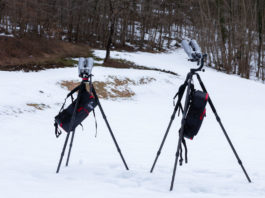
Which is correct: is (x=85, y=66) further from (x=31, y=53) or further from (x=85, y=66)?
(x=31, y=53)

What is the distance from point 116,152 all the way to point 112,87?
8.25 meters

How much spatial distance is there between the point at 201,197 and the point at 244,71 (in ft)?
84.5

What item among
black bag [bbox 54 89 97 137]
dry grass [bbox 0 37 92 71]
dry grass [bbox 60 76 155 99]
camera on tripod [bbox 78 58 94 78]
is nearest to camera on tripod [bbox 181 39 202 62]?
camera on tripod [bbox 78 58 94 78]

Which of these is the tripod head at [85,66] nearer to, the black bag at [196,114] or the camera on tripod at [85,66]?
the camera on tripod at [85,66]

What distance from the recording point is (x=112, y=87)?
1375 centimetres

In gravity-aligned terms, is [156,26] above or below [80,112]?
above

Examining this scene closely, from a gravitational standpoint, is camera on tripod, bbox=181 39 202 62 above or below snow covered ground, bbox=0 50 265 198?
above

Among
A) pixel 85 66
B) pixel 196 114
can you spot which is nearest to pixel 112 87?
pixel 85 66

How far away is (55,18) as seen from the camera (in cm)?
4047

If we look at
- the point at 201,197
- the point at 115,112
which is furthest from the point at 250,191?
the point at 115,112

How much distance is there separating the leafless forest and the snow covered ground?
1063cm

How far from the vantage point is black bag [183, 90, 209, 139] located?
3639 mm

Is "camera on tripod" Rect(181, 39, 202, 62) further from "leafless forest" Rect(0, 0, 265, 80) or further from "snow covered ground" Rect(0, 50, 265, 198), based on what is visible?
"leafless forest" Rect(0, 0, 265, 80)

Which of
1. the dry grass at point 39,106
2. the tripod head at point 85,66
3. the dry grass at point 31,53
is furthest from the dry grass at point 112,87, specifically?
the tripod head at point 85,66
